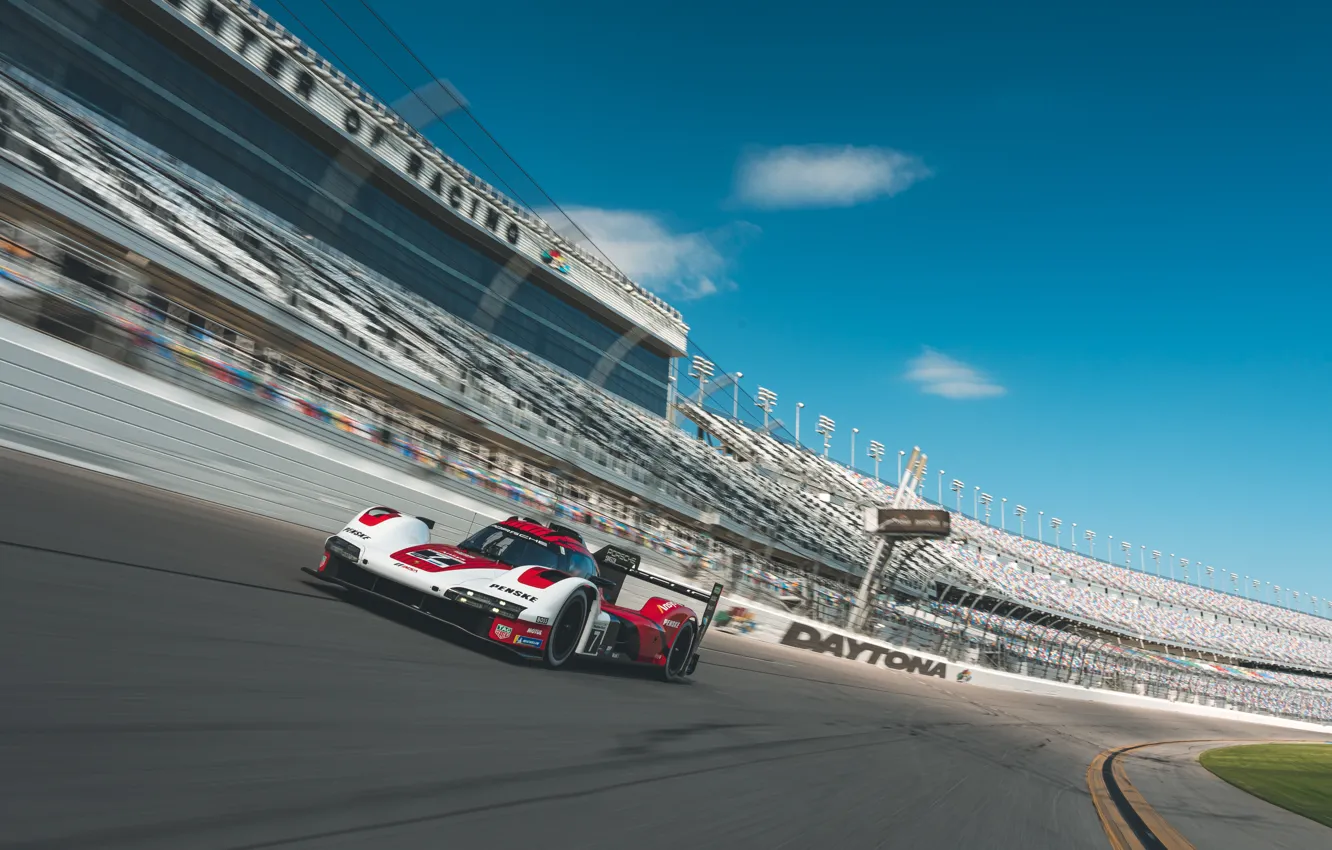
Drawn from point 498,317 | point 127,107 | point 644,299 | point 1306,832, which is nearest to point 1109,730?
point 1306,832

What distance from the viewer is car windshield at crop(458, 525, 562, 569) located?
639 cm

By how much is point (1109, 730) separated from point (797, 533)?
18858 millimetres

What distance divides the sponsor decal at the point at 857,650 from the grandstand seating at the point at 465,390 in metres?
1.14

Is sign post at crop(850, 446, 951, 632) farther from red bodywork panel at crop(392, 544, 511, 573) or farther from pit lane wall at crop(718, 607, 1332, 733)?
red bodywork panel at crop(392, 544, 511, 573)

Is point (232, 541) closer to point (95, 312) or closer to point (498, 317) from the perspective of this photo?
point (95, 312)

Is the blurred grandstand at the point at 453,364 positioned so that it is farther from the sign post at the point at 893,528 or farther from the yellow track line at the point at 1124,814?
the yellow track line at the point at 1124,814

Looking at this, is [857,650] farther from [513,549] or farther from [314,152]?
[314,152]

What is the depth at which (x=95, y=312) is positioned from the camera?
30.3 ft

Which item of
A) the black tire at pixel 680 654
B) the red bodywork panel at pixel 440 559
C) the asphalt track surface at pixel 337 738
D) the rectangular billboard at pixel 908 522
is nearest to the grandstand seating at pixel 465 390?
the rectangular billboard at pixel 908 522

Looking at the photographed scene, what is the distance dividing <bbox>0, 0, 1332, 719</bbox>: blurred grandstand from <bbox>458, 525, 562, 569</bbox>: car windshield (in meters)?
5.80

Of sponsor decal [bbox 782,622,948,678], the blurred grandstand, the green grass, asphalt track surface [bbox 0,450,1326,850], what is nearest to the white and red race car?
asphalt track surface [bbox 0,450,1326,850]

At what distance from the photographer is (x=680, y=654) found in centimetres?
817

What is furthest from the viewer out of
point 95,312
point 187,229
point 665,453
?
point 665,453

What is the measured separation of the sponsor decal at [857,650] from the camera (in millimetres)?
20641
